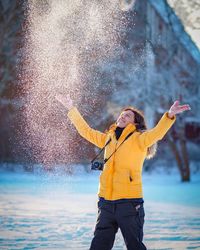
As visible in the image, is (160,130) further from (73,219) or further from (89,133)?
(73,219)

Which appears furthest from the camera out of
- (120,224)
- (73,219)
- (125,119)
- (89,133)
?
(73,219)

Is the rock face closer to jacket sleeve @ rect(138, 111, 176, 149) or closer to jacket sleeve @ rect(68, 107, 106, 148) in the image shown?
jacket sleeve @ rect(68, 107, 106, 148)

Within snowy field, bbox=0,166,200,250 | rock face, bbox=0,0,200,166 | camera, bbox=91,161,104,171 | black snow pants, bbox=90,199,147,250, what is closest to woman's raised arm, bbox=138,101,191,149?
camera, bbox=91,161,104,171

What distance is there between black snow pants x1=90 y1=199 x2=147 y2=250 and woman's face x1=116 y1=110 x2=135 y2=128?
2.23ft

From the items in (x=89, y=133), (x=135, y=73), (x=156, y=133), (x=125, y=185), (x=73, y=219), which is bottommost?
(x=73, y=219)

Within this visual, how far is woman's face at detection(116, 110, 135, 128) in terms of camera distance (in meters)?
3.94

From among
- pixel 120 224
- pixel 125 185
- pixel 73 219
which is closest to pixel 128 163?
pixel 125 185

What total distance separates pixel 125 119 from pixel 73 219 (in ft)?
10.2

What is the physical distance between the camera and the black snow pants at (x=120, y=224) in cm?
357

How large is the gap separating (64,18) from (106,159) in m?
9.65

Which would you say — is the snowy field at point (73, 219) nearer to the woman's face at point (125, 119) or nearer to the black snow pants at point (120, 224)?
the black snow pants at point (120, 224)

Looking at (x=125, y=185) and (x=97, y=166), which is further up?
(x=97, y=166)

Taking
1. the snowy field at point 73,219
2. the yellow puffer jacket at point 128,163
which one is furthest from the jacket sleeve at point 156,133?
the snowy field at point 73,219

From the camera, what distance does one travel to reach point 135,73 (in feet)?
53.7
